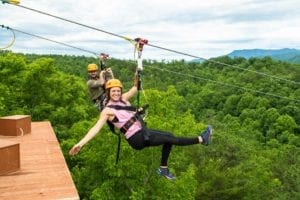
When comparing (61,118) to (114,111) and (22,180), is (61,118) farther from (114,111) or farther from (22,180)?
(114,111)

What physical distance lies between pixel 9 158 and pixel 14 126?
430cm

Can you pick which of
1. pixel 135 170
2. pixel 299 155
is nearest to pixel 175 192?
pixel 135 170

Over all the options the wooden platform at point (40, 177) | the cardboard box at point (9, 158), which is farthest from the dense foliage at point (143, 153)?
the cardboard box at point (9, 158)

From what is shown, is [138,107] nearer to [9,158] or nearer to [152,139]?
[152,139]

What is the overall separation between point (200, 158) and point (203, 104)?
1836 inches

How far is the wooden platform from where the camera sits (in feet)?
29.8

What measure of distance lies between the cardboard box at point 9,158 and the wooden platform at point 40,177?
12 cm

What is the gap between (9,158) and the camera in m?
10.8

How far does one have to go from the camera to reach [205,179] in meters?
29.6

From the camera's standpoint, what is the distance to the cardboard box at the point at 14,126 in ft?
49.0

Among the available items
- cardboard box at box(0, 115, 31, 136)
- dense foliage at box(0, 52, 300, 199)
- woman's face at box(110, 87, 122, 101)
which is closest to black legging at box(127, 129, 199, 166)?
woman's face at box(110, 87, 122, 101)

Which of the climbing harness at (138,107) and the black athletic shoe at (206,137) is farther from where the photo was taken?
the black athletic shoe at (206,137)

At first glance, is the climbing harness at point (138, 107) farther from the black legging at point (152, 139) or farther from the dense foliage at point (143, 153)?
the dense foliage at point (143, 153)

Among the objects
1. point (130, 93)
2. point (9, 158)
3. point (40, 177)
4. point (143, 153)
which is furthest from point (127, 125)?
point (143, 153)
